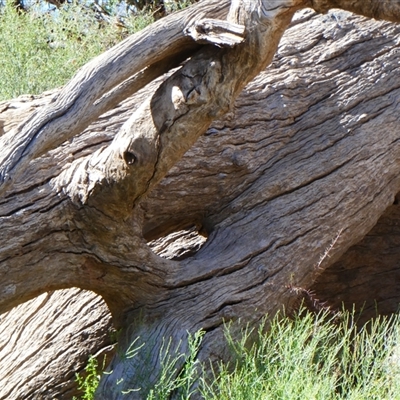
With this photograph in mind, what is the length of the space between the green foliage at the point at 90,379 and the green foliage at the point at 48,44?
3.29 m

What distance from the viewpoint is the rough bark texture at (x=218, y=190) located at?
377cm

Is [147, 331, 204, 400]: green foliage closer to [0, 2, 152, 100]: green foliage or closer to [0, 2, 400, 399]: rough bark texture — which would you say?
[0, 2, 400, 399]: rough bark texture

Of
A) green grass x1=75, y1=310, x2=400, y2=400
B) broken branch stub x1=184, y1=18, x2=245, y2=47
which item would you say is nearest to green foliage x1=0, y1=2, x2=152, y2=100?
broken branch stub x1=184, y1=18, x2=245, y2=47

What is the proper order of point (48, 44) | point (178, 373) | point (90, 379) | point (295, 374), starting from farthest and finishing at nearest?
point (48, 44) → point (90, 379) → point (178, 373) → point (295, 374)

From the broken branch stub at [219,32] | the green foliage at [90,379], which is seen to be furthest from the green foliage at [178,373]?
the broken branch stub at [219,32]

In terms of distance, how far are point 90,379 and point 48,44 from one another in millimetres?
5113

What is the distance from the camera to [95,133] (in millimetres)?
4332

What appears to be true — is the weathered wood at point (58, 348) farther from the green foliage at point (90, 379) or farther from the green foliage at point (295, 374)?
the green foliage at point (295, 374)

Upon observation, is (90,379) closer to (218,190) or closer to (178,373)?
(178,373)

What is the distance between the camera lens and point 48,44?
881cm

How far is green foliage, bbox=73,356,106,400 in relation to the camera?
439cm

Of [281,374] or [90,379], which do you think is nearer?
[281,374]

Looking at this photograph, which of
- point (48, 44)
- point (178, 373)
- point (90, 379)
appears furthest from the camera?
point (48, 44)

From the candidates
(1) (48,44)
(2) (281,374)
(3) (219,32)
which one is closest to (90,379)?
(2) (281,374)
